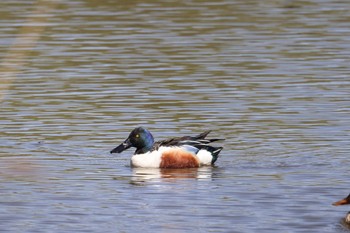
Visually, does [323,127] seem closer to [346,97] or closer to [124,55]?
[346,97]

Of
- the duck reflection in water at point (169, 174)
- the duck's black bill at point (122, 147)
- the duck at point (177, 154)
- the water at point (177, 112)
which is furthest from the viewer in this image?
the duck's black bill at point (122, 147)

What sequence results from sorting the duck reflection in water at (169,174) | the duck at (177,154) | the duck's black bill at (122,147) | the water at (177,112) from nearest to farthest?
the water at (177,112), the duck reflection in water at (169,174), the duck at (177,154), the duck's black bill at (122,147)

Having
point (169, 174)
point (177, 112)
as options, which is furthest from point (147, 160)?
point (177, 112)

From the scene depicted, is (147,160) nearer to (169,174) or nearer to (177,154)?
(177,154)

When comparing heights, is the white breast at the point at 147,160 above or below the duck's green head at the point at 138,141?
below

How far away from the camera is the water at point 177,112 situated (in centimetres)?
860

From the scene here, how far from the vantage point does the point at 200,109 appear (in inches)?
563

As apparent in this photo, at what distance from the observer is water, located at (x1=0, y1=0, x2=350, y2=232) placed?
339 inches

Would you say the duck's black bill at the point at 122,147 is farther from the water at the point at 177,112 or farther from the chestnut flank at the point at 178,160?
the chestnut flank at the point at 178,160

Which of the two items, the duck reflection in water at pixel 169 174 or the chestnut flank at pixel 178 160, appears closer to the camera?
the duck reflection in water at pixel 169 174

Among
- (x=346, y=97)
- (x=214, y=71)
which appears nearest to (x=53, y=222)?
(x=346, y=97)

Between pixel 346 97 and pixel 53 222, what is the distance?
725cm

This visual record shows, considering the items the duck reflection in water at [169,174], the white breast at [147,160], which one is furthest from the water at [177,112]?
the white breast at [147,160]

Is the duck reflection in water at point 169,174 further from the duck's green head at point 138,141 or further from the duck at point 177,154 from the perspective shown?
the duck's green head at point 138,141
